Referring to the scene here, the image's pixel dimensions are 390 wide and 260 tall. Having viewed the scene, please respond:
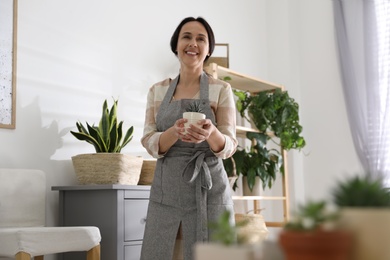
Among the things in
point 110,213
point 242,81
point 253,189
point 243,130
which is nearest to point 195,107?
point 110,213

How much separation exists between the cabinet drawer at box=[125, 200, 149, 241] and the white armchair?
297 mm

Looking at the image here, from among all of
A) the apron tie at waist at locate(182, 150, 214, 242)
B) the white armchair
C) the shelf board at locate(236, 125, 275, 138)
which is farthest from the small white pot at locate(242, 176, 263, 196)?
the apron tie at waist at locate(182, 150, 214, 242)

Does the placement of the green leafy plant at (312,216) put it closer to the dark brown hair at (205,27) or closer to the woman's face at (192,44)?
the woman's face at (192,44)

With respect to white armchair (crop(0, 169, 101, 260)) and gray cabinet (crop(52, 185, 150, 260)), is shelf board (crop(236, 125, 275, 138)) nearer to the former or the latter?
gray cabinet (crop(52, 185, 150, 260))

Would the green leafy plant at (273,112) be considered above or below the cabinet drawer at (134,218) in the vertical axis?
above

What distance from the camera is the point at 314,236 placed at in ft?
1.52

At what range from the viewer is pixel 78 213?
301cm

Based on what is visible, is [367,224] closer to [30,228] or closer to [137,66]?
[30,228]

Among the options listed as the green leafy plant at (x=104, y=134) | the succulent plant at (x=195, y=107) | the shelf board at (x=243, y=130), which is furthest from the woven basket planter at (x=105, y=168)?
the shelf board at (x=243, y=130)

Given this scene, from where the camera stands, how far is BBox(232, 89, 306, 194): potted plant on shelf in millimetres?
4043

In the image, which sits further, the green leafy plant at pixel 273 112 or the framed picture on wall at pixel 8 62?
the green leafy plant at pixel 273 112

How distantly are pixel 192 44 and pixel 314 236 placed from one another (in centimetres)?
166

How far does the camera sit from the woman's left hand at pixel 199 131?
1.73 meters

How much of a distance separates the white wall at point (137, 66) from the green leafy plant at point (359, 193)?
8.75 ft
